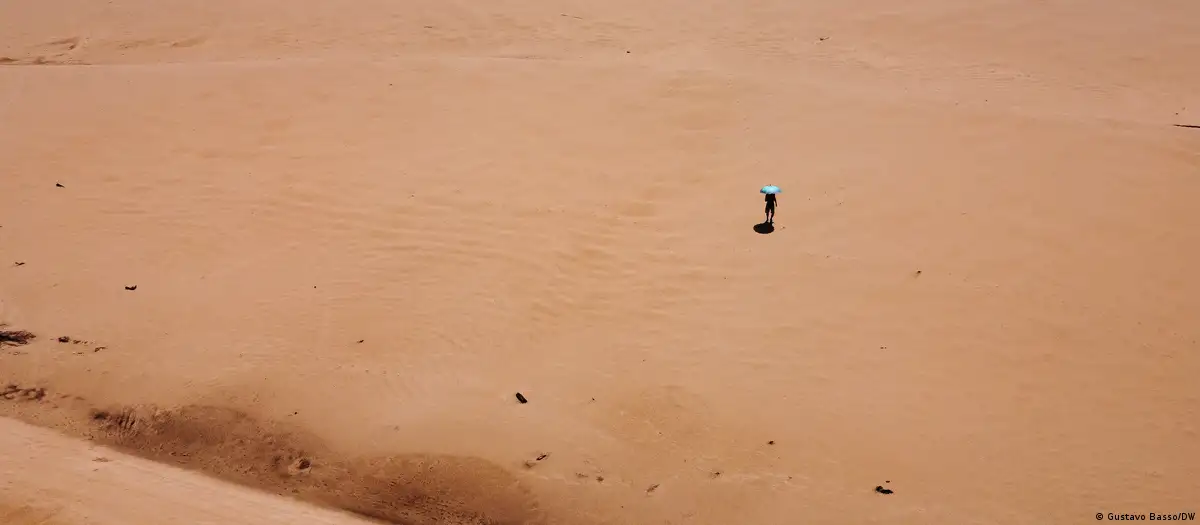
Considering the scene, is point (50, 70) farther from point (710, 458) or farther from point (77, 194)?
point (710, 458)

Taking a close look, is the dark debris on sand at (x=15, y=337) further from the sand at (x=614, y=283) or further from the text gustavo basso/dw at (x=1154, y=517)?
the text gustavo basso/dw at (x=1154, y=517)

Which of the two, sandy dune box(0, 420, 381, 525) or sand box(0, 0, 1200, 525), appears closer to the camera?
sandy dune box(0, 420, 381, 525)

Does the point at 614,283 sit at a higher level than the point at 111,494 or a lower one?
higher

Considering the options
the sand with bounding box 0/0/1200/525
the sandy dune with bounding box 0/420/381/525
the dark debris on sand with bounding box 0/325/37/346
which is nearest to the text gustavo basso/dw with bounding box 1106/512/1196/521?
the sand with bounding box 0/0/1200/525

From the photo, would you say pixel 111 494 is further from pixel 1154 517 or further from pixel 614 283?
pixel 1154 517

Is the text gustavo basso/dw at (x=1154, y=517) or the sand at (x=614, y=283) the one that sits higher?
the sand at (x=614, y=283)

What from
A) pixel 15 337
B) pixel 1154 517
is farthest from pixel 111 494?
pixel 1154 517

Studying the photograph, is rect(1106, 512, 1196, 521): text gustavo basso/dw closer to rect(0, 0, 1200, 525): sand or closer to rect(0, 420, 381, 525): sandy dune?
rect(0, 0, 1200, 525): sand

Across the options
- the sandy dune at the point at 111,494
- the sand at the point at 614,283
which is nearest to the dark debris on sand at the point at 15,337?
the sand at the point at 614,283

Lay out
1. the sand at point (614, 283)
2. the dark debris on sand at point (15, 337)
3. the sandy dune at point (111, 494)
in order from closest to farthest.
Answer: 1. the sandy dune at point (111, 494)
2. the sand at point (614, 283)
3. the dark debris on sand at point (15, 337)
